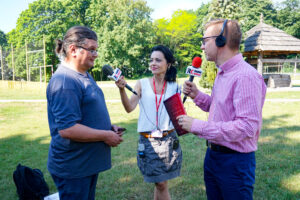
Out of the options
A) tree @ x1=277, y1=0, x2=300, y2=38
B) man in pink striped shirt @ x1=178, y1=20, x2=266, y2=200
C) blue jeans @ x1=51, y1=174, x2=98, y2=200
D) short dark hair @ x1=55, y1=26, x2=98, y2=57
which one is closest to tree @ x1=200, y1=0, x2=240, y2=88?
man in pink striped shirt @ x1=178, y1=20, x2=266, y2=200

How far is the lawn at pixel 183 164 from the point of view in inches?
147

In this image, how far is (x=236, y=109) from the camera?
1.73 meters

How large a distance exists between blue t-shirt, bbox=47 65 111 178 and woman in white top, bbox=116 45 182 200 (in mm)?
738

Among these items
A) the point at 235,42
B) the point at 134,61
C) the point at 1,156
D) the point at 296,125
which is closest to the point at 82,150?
the point at 235,42

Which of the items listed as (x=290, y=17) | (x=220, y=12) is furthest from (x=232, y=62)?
(x=290, y=17)

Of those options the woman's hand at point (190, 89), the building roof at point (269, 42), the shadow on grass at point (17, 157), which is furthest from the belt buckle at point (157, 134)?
the building roof at point (269, 42)

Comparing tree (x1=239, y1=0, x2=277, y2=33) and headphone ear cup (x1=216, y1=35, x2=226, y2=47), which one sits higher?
tree (x1=239, y1=0, x2=277, y2=33)

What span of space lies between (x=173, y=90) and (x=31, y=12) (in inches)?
1622

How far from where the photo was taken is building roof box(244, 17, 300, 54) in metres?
17.3

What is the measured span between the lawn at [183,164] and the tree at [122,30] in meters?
30.0

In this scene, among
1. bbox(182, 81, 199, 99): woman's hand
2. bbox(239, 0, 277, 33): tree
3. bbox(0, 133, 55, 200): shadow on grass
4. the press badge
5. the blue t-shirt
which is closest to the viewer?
the blue t-shirt

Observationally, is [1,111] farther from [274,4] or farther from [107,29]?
[274,4]

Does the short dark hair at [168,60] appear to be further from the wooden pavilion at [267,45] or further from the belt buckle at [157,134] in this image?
the wooden pavilion at [267,45]

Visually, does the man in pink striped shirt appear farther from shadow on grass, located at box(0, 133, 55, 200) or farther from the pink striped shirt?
shadow on grass, located at box(0, 133, 55, 200)
